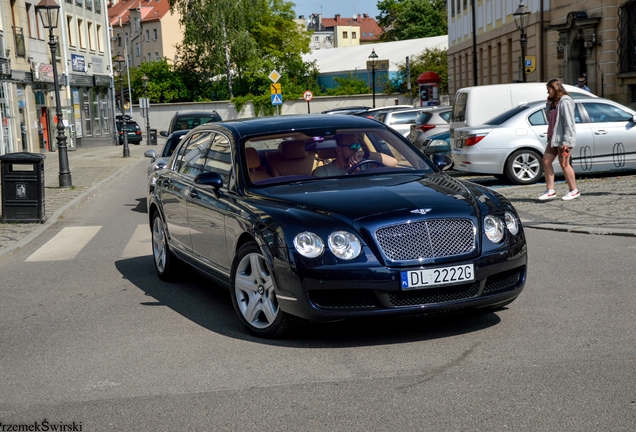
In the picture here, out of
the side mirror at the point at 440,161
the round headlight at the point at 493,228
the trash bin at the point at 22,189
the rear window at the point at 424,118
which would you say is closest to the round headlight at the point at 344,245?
the round headlight at the point at 493,228

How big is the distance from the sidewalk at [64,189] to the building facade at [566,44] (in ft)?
48.3

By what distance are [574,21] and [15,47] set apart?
81.4 ft

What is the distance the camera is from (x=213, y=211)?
6863 millimetres

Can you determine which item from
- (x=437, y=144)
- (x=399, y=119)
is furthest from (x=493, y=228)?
(x=399, y=119)

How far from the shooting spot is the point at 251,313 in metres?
6.11

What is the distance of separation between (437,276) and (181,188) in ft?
10.1

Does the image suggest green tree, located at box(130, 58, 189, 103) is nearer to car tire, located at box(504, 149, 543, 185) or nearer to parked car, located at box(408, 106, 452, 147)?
parked car, located at box(408, 106, 452, 147)

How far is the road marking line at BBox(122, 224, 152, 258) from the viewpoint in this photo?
10.6 metres

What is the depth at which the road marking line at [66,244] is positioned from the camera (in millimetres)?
10734

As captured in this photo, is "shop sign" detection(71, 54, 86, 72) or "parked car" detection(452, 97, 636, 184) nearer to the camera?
"parked car" detection(452, 97, 636, 184)

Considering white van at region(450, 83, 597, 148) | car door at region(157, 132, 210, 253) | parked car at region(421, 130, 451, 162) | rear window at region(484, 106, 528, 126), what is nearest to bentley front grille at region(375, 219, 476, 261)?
car door at region(157, 132, 210, 253)

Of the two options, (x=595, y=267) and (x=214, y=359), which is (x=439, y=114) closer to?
(x=595, y=267)

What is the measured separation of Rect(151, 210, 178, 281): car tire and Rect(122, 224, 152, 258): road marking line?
5.09ft

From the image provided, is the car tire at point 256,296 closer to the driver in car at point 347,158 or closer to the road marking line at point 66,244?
the driver in car at point 347,158
